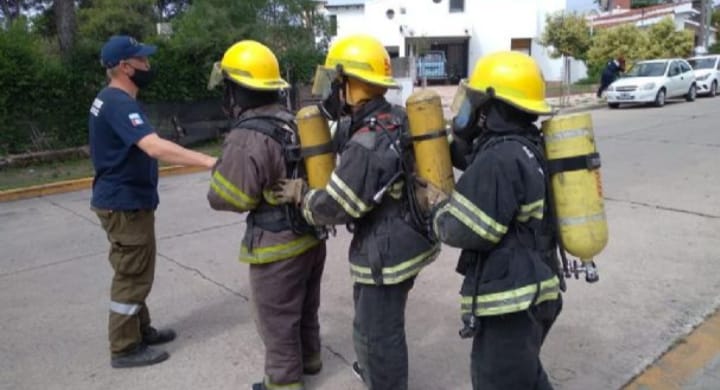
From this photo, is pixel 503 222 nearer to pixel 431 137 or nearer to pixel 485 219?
pixel 485 219

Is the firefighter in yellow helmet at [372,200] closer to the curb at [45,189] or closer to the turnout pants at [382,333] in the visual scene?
the turnout pants at [382,333]

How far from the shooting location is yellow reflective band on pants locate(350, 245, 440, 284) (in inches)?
96.6

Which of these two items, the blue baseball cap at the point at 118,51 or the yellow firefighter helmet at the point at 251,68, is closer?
the yellow firefighter helmet at the point at 251,68

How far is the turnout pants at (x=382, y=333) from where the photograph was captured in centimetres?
253

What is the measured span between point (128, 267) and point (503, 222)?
214 cm

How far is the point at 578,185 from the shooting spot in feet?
6.91

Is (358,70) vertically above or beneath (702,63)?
beneath

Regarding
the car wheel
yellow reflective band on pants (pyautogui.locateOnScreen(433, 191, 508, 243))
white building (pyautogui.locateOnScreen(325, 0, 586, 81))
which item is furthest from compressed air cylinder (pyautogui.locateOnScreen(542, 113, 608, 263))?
white building (pyautogui.locateOnScreen(325, 0, 586, 81))

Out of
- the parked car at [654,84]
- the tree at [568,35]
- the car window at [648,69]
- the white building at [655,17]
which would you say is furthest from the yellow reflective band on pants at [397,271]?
the white building at [655,17]

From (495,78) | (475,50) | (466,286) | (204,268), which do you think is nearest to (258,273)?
(466,286)

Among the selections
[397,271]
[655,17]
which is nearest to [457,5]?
[655,17]

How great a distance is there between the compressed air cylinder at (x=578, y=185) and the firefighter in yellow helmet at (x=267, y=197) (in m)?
1.14

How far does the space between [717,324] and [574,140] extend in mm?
2389

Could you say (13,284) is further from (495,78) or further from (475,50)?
(475,50)
